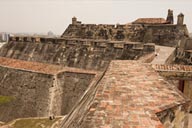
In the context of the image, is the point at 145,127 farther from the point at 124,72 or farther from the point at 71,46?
the point at 71,46

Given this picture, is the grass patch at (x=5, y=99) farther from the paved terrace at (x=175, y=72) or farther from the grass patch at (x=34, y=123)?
the paved terrace at (x=175, y=72)

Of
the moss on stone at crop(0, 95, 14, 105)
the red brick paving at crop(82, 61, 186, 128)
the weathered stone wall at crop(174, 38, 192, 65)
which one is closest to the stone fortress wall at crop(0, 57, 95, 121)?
the moss on stone at crop(0, 95, 14, 105)

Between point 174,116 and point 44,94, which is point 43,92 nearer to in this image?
point 44,94

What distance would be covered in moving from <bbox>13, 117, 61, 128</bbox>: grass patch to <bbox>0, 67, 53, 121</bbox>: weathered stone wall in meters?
1.90

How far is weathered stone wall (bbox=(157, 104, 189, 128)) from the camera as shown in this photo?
160 inches

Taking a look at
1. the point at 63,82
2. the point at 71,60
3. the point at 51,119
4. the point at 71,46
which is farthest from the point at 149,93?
the point at 71,46

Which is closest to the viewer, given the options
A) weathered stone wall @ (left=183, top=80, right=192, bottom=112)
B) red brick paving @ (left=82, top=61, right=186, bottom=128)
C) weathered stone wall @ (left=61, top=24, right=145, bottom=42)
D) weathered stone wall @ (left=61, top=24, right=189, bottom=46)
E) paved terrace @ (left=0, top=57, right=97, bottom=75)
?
red brick paving @ (left=82, top=61, right=186, bottom=128)

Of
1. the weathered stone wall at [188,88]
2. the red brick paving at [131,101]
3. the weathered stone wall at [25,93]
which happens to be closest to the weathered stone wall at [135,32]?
the weathered stone wall at [25,93]

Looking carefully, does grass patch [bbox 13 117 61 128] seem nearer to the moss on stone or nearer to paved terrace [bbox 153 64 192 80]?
the moss on stone

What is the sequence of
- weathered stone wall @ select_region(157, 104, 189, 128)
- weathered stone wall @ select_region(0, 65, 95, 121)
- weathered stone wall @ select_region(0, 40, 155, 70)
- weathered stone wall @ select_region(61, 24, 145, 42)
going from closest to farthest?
1. weathered stone wall @ select_region(157, 104, 189, 128)
2. weathered stone wall @ select_region(0, 65, 95, 121)
3. weathered stone wall @ select_region(0, 40, 155, 70)
4. weathered stone wall @ select_region(61, 24, 145, 42)

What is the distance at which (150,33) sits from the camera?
18828 millimetres

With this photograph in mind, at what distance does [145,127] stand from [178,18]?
54.0 feet

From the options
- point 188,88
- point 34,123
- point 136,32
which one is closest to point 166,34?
point 136,32

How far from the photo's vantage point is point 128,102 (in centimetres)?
420
